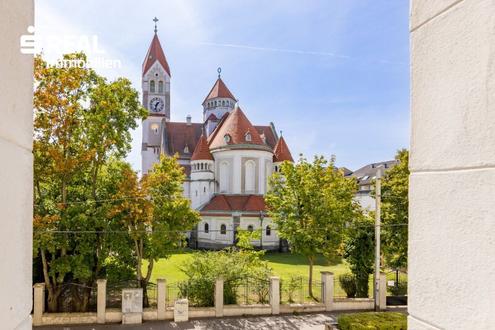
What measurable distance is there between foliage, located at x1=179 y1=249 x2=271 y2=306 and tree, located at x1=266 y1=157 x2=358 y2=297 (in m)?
2.51

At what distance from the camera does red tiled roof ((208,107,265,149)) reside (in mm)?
33469

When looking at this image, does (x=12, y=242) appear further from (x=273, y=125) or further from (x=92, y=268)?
(x=273, y=125)

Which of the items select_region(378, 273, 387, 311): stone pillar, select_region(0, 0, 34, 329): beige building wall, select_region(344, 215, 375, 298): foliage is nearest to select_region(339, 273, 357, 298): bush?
select_region(344, 215, 375, 298): foliage

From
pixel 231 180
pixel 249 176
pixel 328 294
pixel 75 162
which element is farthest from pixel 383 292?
pixel 231 180

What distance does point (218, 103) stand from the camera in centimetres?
4512

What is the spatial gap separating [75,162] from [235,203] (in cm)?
2104

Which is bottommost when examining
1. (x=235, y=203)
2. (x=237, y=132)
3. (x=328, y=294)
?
(x=328, y=294)

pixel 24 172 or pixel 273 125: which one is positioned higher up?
pixel 273 125

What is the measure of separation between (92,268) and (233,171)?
2030 centimetres

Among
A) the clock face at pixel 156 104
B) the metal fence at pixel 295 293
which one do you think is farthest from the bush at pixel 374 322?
the clock face at pixel 156 104

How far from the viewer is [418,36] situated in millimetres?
1466

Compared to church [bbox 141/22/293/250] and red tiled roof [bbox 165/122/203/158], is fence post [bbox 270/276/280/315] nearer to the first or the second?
church [bbox 141/22/293/250]

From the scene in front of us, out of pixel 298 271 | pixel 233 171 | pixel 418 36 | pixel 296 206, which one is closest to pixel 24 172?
pixel 418 36

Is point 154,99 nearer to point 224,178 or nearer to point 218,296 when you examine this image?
point 224,178
